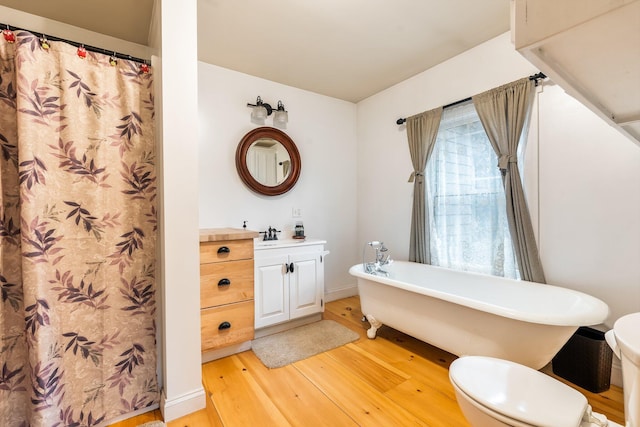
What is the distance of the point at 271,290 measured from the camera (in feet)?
8.02

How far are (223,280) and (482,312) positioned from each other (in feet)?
5.67

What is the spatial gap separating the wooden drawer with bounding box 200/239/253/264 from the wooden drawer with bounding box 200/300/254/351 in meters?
0.36

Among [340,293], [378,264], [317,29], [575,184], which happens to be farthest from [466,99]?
[340,293]

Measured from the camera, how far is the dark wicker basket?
5.45 ft

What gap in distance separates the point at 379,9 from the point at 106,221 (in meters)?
2.19

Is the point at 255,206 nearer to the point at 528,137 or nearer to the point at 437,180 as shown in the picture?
the point at 437,180

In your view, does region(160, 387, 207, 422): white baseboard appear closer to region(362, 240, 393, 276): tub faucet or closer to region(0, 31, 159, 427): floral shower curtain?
region(0, 31, 159, 427): floral shower curtain

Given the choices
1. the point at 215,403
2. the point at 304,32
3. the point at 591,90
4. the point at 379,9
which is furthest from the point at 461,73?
the point at 215,403

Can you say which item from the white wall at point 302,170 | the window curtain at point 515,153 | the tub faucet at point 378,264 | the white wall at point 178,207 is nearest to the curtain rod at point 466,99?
the window curtain at point 515,153

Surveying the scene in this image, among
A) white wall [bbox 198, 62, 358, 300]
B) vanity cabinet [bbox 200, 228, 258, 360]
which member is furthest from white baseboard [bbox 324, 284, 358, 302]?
vanity cabinet [bbox 200, 228, 258, 360]

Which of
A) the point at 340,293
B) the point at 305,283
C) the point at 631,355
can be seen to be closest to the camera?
the point at 631,355

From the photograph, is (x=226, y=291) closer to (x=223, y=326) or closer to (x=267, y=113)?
(x=223, y=326)

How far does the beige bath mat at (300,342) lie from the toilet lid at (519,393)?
4.12 feet

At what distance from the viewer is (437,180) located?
9.05 ft
